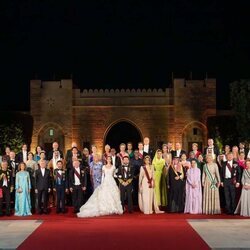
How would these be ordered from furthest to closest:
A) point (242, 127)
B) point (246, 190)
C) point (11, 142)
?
point (11, 142) → point (242, 127) → point (246, 190)

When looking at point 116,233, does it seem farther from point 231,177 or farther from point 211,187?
point 231,177

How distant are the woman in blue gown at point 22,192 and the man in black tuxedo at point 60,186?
0.76 metres

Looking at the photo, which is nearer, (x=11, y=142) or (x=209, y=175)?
(x=209, y=175)

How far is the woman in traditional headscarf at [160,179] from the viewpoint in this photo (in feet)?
50.5

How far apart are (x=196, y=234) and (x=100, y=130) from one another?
2523 centimetres

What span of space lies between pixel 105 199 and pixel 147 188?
1.25 metres

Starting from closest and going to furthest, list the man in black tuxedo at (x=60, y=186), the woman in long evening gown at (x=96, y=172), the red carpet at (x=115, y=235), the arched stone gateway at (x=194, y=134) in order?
the red carpet at (x=115, y=235), the man in black tuxedo at (x=60, y=186), the woman in long evening gown at (x=96, y=172), the arched stone gateway at (x=194, y=134)

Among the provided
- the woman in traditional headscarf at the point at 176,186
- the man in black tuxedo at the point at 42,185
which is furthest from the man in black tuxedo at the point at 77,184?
the woman in traditional headscarf at the point at 176,186

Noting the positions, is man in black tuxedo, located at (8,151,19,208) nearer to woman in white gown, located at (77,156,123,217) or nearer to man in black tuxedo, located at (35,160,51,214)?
man in black tuxedo, located at (35,160,51,214)

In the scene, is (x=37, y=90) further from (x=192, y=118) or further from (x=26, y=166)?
(x=26, y=166)

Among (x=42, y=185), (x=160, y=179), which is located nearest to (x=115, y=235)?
(x=42, y=185)

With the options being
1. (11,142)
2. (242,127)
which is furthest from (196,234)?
(11,142)

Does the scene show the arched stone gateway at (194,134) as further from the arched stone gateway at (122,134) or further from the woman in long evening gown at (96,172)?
the woman in long evening gown at (96,172)

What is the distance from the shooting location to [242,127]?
1051 inches
